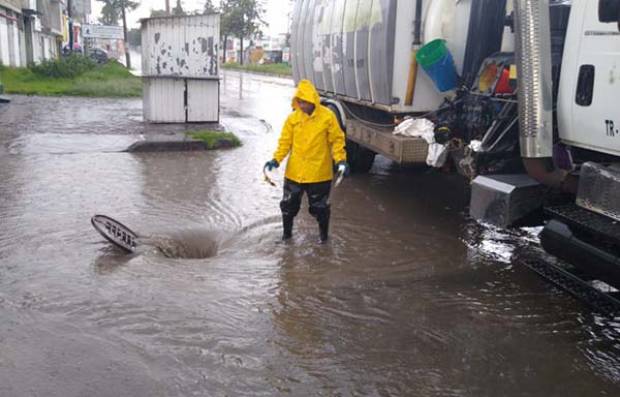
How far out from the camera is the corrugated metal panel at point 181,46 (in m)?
13.2

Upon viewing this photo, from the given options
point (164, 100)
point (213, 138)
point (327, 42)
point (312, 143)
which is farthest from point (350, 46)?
point (164, 100)

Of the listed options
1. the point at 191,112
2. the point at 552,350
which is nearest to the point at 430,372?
the point at 552,350

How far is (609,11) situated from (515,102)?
3.90ft

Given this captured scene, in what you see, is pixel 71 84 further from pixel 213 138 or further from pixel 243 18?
pixel 243 18

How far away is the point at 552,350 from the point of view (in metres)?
3.90

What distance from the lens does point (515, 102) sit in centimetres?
483

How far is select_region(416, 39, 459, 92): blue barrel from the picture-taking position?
19.5ft

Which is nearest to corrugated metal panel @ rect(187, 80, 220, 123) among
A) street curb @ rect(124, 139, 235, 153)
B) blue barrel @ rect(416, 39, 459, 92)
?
street curb @ rect(124, 139, 235, 153)

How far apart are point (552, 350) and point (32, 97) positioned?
20.1 m

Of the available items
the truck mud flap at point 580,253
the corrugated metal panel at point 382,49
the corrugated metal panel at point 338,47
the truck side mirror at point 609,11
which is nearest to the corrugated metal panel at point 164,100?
the corrugated metal panel at point 338,47

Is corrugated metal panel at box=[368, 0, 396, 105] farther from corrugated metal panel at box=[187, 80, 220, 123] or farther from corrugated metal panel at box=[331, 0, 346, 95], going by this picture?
corrugated metal panel at box=[187, 80, 220, 123]

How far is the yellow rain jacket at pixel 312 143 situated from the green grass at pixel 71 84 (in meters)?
17.6

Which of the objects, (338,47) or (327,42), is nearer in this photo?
(338,47)

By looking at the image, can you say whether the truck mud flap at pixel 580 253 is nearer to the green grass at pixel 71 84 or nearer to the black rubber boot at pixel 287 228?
the black rubber boot at pixel 287 228
